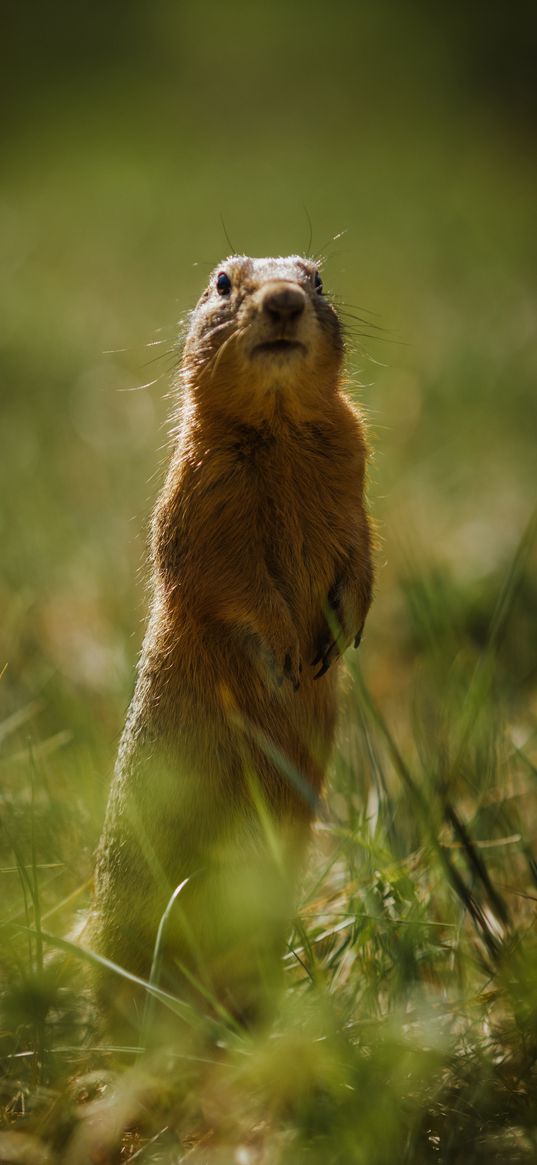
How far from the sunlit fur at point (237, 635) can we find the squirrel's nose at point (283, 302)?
2 cm

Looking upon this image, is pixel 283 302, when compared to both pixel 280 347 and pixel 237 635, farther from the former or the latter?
pixel 237 635

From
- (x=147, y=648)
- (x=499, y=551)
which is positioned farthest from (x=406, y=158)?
(x=147, y=648)

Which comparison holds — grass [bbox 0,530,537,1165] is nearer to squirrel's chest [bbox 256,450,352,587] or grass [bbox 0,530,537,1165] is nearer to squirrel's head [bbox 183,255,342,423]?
squirrel's chest [bbox 256,450,352,587]

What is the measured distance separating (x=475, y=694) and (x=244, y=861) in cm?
80

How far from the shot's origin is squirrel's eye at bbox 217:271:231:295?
3.44 metres

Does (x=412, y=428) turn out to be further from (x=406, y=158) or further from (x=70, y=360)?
(x=406, y=158)

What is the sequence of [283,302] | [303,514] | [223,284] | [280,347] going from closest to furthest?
1. [283,302]
2. [280,347]
3. [303,514]
4. [223,284]

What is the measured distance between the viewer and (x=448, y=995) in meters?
2.82

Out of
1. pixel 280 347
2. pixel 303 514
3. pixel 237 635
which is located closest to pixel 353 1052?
pixel 237 635

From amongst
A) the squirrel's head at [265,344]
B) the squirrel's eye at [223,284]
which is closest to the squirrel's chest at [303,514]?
the squirrel's head at [265,344]

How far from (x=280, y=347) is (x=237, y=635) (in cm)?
85

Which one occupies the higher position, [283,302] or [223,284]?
[223,284]

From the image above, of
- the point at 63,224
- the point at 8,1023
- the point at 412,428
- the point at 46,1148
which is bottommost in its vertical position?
the point at 46,1148

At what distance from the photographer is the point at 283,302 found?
2.93m
